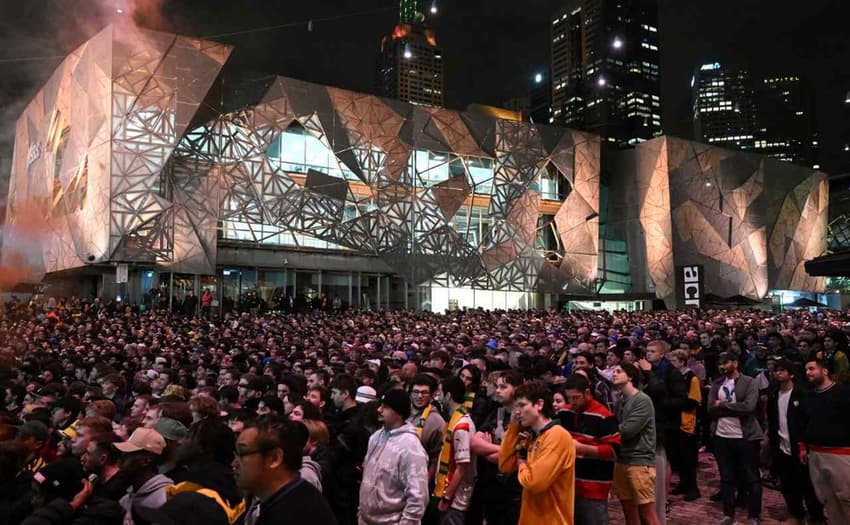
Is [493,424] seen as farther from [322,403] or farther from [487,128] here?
[487,128]

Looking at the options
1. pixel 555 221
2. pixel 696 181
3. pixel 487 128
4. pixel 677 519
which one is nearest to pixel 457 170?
pixel 487 128

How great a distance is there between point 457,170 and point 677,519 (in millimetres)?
31963

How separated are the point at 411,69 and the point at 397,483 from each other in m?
132

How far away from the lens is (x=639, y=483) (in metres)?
5.45

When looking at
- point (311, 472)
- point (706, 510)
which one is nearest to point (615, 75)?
point (706, 510)

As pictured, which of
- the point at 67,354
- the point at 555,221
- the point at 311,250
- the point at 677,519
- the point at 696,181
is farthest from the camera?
the point at 696,181

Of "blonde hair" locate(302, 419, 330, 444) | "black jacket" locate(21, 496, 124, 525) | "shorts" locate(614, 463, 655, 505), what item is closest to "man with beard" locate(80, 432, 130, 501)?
"black jacket" locate(21, 496, 124, 525)

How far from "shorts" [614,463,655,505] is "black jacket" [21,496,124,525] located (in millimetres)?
3823

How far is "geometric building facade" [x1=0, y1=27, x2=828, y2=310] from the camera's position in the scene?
28781mm

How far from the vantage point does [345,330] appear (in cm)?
2000

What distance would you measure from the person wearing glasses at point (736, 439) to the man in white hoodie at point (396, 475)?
4.15 metres

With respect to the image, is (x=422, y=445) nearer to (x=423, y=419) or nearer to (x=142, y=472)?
(x=423, y=419)

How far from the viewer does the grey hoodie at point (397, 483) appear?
4.16 metres

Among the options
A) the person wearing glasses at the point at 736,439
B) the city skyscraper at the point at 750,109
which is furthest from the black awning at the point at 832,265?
the city skyscraper at the point at 750,109
